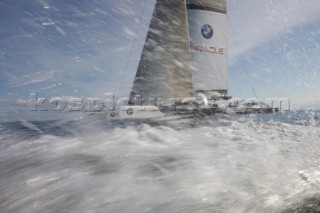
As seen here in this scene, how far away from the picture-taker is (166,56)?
23.6m

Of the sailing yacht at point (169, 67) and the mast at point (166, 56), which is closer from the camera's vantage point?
the sailing yacht at point (169, 67)

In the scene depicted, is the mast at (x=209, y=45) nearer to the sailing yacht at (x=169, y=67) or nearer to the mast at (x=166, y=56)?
the sailing yacht at (x=169, y=67)

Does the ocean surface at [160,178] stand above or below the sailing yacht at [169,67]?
below

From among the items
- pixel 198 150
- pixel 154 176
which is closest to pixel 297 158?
pixel 198 150

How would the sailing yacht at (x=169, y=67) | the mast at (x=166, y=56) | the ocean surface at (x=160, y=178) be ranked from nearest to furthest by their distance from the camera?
the ocean surface at (x=160, y=178), the sailing yacht at (x=169, y=67), the mast at (x=166, y=56)

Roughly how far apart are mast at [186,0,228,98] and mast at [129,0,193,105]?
3.69m

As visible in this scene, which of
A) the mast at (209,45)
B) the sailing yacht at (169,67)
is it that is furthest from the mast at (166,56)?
the mast at (209,45)

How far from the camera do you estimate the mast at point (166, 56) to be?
890 inches

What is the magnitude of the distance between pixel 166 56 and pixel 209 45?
6.58m

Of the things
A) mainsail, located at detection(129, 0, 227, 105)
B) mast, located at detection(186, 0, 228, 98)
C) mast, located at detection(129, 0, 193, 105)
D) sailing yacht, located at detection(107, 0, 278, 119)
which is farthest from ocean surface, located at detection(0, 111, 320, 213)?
mast, located at detection(186, 0, 228, 98)

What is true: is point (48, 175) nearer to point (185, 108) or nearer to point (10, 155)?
point (10, 155)

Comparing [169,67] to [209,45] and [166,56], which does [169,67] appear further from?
[209,45]

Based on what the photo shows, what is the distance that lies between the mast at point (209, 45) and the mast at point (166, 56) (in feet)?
12.1

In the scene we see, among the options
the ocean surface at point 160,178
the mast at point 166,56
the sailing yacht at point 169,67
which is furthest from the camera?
the mast at point 166,56
